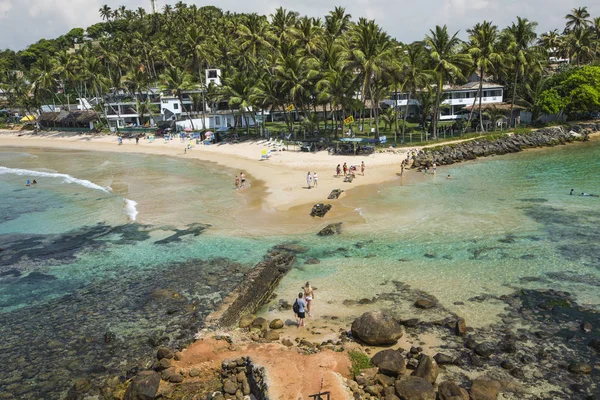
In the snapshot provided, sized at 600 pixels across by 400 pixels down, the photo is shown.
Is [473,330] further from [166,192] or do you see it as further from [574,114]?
[574,114]

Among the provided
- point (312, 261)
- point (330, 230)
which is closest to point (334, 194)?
point (330, 230)

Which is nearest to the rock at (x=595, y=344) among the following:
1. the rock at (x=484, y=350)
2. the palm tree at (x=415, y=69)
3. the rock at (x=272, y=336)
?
the rock at (x=484, y=350)

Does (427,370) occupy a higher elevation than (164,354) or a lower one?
higher

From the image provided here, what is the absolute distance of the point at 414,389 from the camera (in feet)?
46.6

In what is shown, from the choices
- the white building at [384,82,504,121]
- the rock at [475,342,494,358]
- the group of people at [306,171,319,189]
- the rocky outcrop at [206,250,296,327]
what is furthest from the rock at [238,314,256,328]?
the white building at [384,82,504,121]

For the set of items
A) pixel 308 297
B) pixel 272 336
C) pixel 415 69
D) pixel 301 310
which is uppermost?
pixel 415 69

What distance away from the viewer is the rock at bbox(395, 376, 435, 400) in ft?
46.0

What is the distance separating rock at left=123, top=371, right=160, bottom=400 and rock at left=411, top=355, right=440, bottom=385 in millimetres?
8842

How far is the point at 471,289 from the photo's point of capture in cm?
2198

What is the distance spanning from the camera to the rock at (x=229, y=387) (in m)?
15.0

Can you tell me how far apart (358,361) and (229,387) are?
4590mm

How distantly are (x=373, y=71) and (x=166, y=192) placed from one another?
29.0m

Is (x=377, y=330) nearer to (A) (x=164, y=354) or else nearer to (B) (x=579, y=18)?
(A) (x=164, y=354)

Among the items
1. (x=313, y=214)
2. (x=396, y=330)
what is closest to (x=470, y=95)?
(x=313, y=214)
